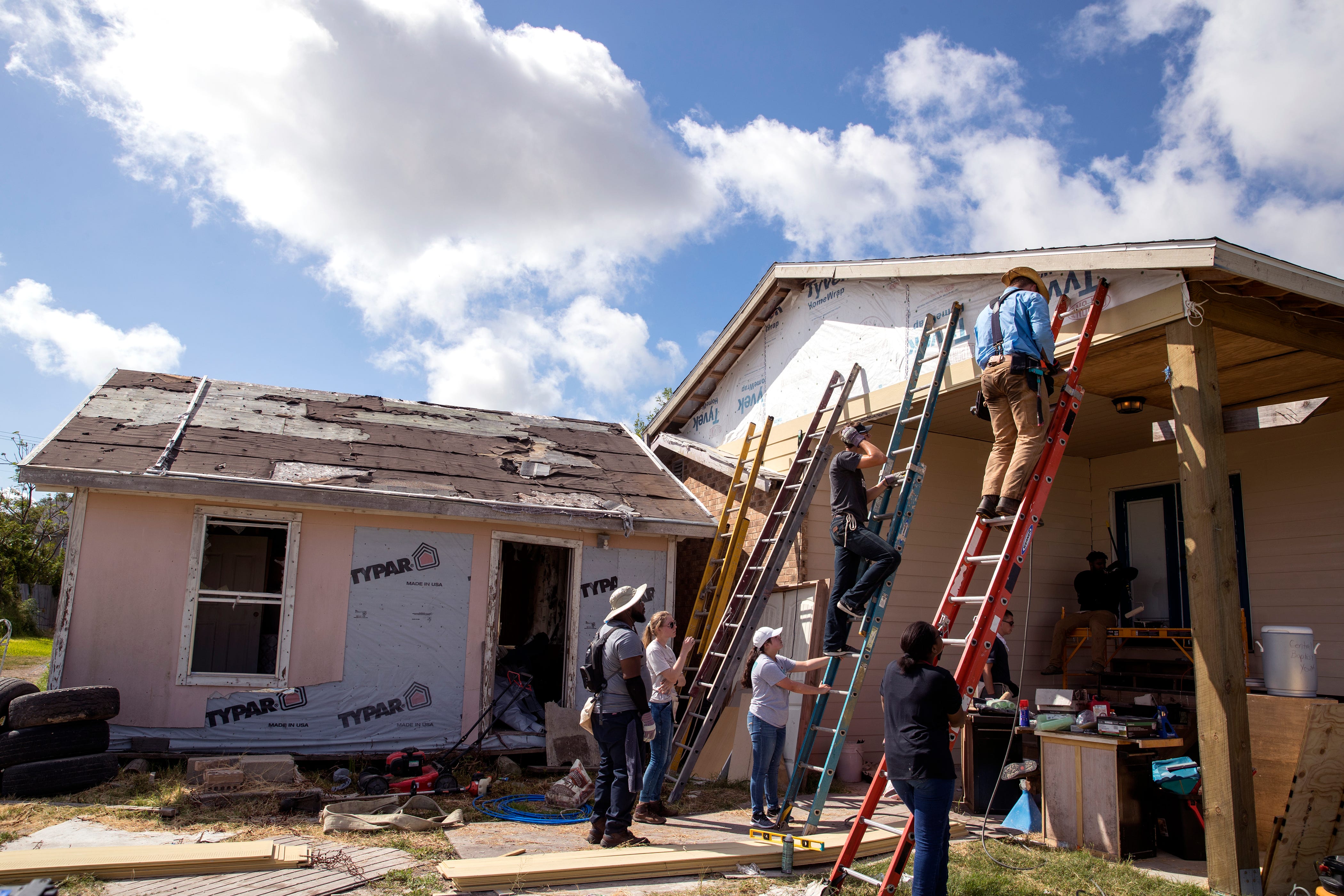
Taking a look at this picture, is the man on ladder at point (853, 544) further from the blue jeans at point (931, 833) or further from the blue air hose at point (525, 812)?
the blue air hose at point (525, 812)

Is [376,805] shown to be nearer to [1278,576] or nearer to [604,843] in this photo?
[604,843]

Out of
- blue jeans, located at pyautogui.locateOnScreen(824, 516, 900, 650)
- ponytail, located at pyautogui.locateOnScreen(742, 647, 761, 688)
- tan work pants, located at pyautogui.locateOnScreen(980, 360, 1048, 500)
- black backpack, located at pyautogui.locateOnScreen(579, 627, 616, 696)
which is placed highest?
tan work pants, located at pyautogui.locateOnScreen(980, 360, 1048, 500)

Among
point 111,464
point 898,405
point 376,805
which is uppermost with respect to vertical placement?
point 898,405

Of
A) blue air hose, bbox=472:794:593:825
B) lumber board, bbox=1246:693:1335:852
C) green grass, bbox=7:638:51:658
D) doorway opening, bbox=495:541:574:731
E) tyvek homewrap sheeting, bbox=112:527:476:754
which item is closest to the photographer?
lumber board, bbox=1246:693:1335:852

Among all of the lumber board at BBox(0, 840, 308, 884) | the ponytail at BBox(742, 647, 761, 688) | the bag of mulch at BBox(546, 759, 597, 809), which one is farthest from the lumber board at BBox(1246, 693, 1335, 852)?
the lumber board at BBox(0, 840, 308, 884)

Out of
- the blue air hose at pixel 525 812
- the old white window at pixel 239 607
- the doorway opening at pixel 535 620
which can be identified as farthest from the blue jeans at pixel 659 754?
the old white window at pixel 239 607

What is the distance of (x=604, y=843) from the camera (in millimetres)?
5895

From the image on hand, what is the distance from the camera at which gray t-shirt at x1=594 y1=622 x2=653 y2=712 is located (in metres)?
6.02

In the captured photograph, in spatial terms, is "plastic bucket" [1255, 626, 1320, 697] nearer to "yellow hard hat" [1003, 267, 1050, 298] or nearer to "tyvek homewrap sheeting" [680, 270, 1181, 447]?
"tyvek homewrap sheeting" [680, 270, 1181, 447]

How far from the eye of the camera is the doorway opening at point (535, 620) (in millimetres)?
10016

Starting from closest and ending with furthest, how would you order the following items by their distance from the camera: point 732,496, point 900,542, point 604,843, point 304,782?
point 604,843, point 900,542, point 304,782, point 732,496

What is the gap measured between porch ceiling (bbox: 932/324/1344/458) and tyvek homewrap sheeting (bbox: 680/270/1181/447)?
1.67 feet

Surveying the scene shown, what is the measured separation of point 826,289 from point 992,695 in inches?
193

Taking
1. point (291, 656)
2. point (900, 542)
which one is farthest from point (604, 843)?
point (291, 656)
